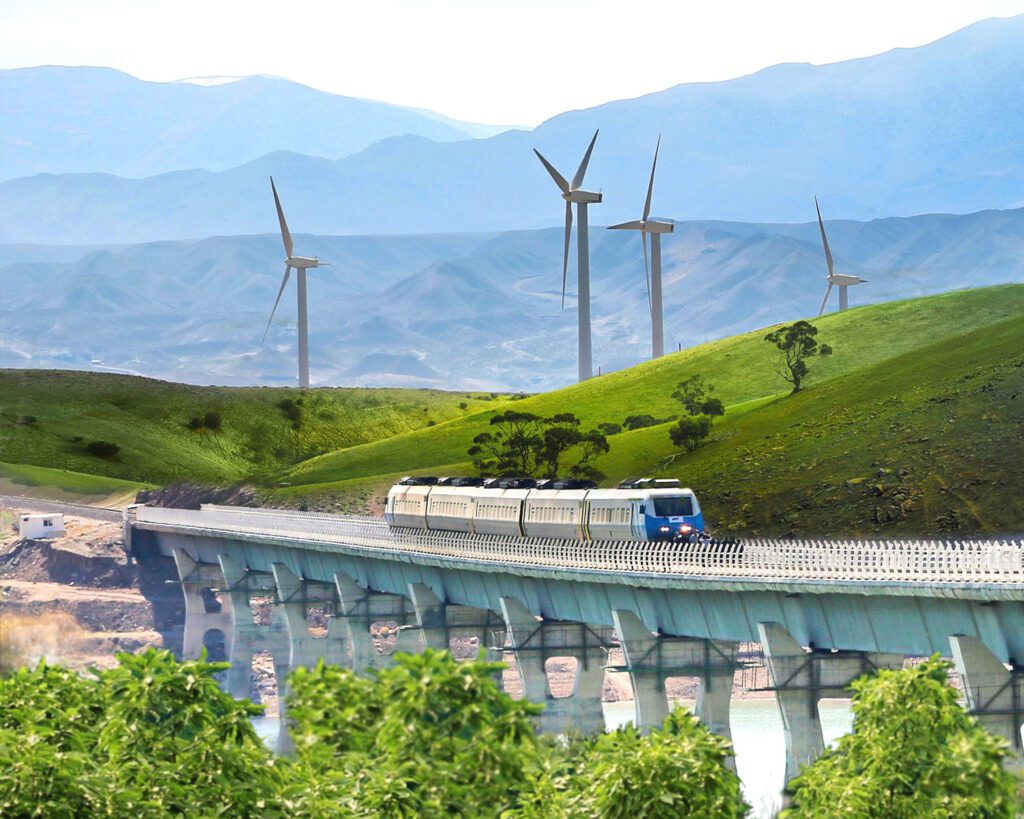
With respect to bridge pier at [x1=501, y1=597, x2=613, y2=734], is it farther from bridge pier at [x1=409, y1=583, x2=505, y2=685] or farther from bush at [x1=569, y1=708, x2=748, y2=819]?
bush at [x1=569, y1=708, x2=748, y2=819]

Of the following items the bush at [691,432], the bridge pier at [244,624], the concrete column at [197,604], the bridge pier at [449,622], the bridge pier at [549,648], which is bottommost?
the bridge pier at [549,648]

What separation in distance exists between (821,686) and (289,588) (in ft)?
242

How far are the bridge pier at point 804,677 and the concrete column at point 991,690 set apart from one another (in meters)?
9.96

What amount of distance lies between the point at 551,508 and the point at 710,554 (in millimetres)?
14717

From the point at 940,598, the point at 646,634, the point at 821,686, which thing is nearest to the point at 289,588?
the point at 646,634

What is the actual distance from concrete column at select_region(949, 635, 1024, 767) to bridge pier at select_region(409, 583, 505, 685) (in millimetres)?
48176

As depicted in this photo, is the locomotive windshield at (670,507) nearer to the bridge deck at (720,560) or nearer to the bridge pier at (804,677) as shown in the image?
the bridge deck at (720,560)

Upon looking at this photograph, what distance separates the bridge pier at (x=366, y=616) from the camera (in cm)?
12562

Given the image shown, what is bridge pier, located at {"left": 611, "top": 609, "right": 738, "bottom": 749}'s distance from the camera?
85.2 meters

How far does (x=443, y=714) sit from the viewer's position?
34594mm

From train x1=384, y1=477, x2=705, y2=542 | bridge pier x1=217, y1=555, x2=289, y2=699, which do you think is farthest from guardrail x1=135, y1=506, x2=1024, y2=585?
bridge pier x1=217, y1=555, x2=289, y2=699

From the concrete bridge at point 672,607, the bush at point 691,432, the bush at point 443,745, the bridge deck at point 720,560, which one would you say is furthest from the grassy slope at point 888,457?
the bush at point 443,745

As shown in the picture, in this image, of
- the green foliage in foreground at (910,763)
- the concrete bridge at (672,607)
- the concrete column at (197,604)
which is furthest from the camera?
the concrete column at (197,604)

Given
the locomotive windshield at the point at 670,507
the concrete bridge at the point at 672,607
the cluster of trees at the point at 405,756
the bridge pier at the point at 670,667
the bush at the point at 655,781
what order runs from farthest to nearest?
the locomotive windshield at the point at 670,507, the bridge pier at the point at 670,667, the concrete bridge at the point at 672,607, the bush at the point at 655,781, the cluster of trees at the point at 405,756
